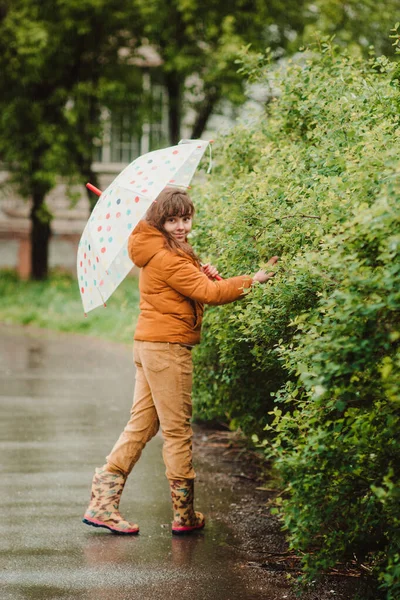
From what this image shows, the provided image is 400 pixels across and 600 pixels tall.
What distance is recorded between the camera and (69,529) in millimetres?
5441

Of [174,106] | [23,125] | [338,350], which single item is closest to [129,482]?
[338,350]

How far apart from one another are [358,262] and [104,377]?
7.93m

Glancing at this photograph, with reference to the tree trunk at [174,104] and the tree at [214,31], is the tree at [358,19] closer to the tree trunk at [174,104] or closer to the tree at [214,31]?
the tree at [214,31]

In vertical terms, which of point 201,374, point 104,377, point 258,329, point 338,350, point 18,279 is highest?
point 338,350

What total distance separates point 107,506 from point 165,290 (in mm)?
1322

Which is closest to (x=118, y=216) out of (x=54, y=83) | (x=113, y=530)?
(x=113, y=530)

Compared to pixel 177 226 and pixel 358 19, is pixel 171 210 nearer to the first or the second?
pixel 177 226

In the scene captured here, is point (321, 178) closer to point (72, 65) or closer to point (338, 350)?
point (338, 350)

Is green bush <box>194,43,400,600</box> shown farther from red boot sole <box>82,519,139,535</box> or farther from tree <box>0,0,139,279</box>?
tree <box>0,0,139,279</box>

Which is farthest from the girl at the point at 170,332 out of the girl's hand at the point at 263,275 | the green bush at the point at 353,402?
the green bush at the point at 353,402

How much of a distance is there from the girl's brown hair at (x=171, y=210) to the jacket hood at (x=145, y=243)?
29mm

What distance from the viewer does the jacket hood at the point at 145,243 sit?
530 centimetres

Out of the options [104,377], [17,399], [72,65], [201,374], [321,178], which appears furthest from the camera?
[72,65]

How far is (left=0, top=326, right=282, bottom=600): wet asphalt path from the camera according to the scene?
454 centimetres
